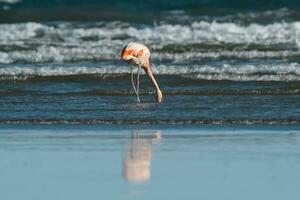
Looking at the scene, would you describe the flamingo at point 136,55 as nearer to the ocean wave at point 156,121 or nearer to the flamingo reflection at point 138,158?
the ocean wave at point 156,121

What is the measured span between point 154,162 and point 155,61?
1165cm

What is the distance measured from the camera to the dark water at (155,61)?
1634cm

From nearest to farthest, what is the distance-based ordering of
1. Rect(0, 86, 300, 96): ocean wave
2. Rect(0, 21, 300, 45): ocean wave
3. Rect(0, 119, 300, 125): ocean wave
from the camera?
Rect(0, 119, 300, 125): ocean wave, Rect(0, 86, 300, 96): ocean wave, Rect(0, 21, 300, 45): ocean wave

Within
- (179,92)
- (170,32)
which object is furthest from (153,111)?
(170,32)

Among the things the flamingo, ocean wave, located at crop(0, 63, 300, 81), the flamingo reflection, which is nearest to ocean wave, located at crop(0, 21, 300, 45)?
ocean wave, located at crop(0, 63, 300, 81)

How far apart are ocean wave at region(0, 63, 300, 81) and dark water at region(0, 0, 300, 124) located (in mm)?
18

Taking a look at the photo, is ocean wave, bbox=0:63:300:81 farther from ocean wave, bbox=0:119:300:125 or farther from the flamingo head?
ocean wave, bbox=0:119:300:125

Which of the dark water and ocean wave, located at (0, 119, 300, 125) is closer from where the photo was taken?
ocean wave, located at (0, 119, 300, 125)

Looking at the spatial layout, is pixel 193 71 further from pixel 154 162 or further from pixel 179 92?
pixel 154 162

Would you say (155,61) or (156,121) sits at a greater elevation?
(155,61)

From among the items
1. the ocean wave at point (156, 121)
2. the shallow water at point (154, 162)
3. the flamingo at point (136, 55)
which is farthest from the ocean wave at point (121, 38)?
the shallow water at point (154, 162)

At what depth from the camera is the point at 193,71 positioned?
2089 centimetres

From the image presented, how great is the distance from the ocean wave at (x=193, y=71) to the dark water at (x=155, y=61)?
0.06ft

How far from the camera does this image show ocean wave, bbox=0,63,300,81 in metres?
19.9
